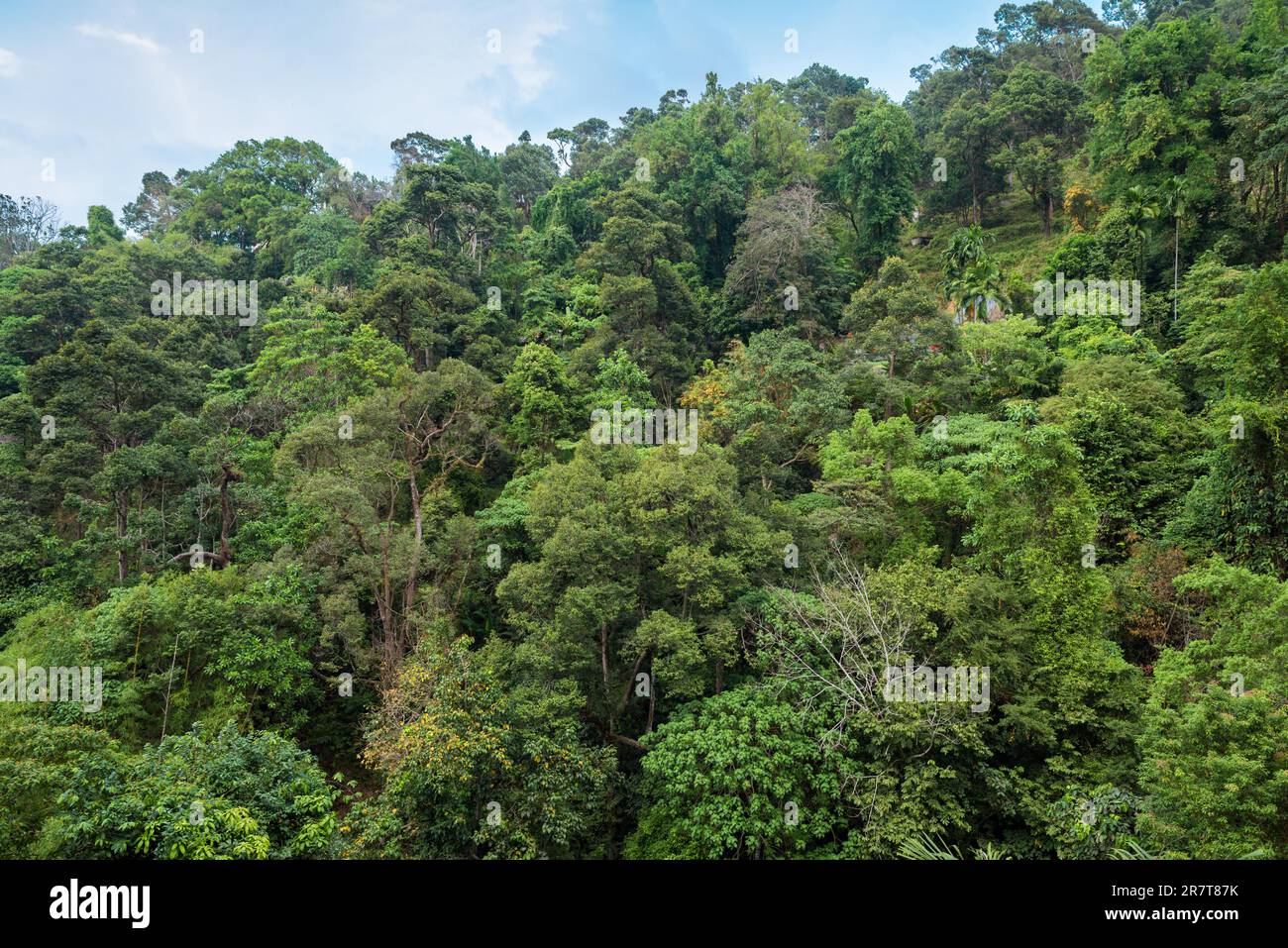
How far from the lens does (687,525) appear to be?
1450cm

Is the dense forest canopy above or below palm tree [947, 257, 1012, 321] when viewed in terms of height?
below

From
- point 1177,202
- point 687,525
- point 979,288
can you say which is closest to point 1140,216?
point 1177,202

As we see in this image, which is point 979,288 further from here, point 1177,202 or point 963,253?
point 1177,202

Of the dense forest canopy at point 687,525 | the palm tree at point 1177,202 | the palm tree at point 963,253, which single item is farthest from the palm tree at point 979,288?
the palm tree at point 1177,202

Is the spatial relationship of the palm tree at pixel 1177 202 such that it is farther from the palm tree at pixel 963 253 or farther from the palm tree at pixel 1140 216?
the palm tree at pixel 963 253

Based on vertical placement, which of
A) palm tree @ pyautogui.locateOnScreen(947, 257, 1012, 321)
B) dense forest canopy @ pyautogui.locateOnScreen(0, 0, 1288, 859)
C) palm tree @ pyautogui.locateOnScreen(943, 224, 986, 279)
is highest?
palm tree @ pyautogui.locateOnScreen(943, 224, 986, 279)

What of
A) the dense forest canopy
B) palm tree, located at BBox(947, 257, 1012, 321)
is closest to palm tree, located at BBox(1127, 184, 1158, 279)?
the dense forest canopy

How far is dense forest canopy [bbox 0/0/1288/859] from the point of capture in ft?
35.2

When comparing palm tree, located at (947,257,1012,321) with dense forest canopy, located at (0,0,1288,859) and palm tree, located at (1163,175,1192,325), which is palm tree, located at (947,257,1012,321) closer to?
dense forest canopy, located at (0,0,1288,859)

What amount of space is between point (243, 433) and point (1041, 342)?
2331 cm

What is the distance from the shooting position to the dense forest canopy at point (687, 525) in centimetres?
1073
